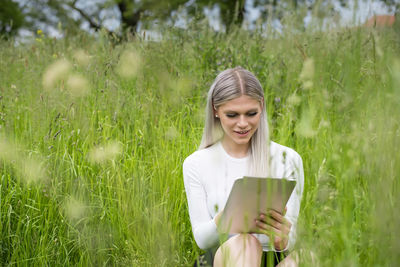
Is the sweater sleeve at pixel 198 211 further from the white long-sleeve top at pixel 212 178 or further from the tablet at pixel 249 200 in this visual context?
the tablet at pixel 249 200

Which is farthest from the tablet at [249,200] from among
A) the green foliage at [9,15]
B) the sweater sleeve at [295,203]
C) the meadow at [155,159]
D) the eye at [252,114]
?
the green foliage at [9,15]

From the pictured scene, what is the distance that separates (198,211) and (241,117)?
50 centimetres

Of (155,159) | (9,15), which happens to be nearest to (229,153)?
(155,159)

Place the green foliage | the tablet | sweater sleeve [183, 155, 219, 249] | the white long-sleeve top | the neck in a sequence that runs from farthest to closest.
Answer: the green foliage → the neck → the white long-sleeve top → sweater sleeve [183, 155, 219, 249] → the tablet

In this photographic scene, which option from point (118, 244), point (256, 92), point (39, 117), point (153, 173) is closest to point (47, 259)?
point (118, 244)

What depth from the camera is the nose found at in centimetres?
204

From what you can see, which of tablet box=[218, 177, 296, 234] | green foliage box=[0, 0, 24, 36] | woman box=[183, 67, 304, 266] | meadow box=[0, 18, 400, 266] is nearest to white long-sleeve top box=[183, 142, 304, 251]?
woman box=[183, 67, 304, 266]

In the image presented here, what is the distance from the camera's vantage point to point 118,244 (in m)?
2.16

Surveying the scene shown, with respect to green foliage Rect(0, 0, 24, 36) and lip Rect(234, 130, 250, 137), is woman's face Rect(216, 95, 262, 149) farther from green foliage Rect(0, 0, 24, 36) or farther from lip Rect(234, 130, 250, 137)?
green foliage Rect(0, 0, 24, 36)

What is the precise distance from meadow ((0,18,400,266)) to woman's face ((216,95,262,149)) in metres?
0.20

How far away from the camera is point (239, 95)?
6.76 ft

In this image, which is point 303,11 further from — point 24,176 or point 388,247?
point 388,247

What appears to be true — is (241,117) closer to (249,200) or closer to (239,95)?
(239,95)

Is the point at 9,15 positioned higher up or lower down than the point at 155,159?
A: higher up
